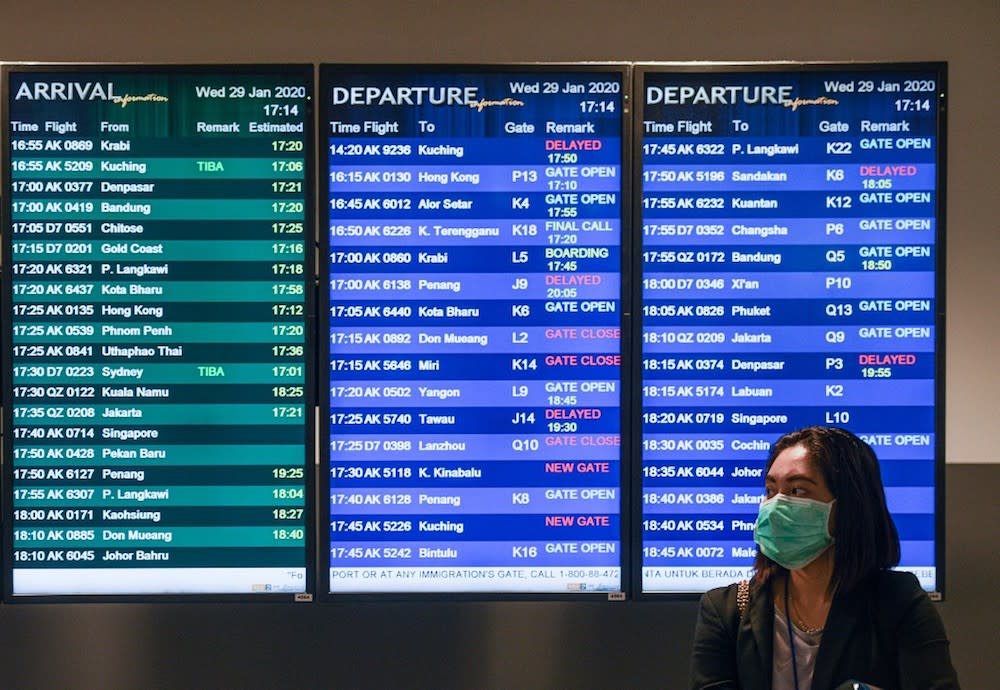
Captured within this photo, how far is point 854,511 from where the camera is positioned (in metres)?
2.13

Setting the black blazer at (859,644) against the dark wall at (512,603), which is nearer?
the black blazer at (859,644)

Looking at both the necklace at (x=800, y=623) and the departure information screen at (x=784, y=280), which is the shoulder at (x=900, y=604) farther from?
the departure information screen at (x=784, y=280)

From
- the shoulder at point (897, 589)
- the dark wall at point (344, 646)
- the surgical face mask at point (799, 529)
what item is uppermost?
the surgical face mask at point (799, 529)

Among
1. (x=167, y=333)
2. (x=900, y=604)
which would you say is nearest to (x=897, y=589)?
(x=900, y=604)

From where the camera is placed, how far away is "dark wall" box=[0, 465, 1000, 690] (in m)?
3.65

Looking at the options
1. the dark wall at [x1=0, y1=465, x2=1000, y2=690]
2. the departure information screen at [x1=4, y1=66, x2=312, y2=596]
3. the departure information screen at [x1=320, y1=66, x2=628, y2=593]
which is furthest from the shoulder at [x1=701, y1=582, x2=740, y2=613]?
the departure information screen at [x1=4, y1=66, x2=312, y2=596]

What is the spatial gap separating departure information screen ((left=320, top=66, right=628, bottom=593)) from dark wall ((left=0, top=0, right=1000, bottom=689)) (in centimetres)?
23

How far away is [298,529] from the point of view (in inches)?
142

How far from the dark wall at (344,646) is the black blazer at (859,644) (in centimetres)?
150

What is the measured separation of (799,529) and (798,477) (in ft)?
0.36

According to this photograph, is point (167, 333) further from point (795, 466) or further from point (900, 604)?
point (900, 604)

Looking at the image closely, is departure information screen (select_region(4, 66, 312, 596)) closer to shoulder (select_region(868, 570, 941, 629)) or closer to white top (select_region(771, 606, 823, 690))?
white top (select_region(771, 606, 823, 690))

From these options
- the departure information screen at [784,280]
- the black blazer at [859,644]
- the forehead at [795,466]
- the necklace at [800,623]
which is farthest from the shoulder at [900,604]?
the departure information screen at [784,280]

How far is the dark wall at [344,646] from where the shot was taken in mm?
3654
